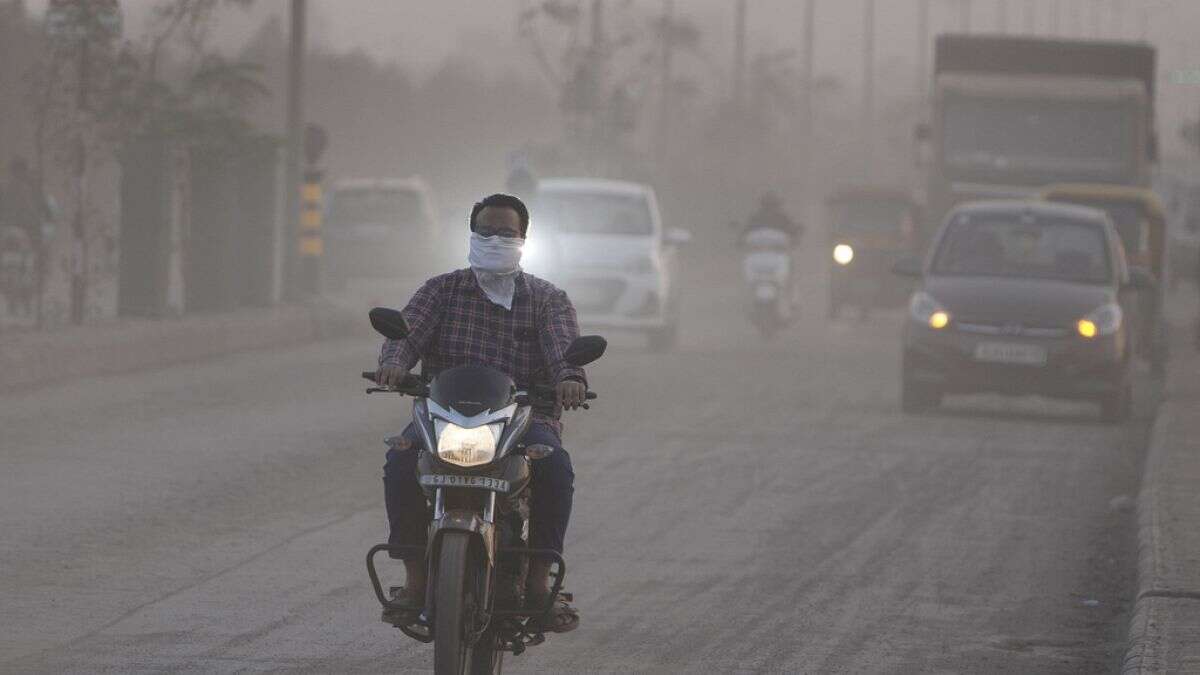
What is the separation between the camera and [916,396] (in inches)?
788

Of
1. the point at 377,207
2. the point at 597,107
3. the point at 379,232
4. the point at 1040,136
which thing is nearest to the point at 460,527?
the point at 1040,136

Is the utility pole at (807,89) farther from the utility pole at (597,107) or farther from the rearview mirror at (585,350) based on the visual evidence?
the rearview mirror at (585,350)

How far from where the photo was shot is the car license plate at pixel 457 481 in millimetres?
7172

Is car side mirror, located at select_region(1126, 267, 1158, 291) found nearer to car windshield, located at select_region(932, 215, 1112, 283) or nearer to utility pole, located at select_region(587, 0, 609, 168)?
car windshield, located at select_region(932, 215, 1112, 283)

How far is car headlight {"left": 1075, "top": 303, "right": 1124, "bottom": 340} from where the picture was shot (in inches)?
776

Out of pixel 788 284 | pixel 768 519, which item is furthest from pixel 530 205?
pixel 768 519

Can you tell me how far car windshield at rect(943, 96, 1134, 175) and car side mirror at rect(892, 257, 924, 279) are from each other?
12.1 meters

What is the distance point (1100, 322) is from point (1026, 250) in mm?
1279

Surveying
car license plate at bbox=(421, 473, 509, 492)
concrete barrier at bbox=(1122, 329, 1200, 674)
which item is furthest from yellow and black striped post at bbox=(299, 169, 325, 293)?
car license plate at bbox=(421, 473, 509, 492)

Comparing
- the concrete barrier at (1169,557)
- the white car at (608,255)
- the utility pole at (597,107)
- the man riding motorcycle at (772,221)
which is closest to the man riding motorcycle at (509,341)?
the concrete barrier at (1169,557)

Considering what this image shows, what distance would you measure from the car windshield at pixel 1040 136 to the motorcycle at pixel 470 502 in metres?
25.4

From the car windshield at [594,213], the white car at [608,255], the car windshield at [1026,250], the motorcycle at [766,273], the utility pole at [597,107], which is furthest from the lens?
the utility pole at [597,107]

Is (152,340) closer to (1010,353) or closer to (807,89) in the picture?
(1010,353)

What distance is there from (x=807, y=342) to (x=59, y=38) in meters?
11.3
